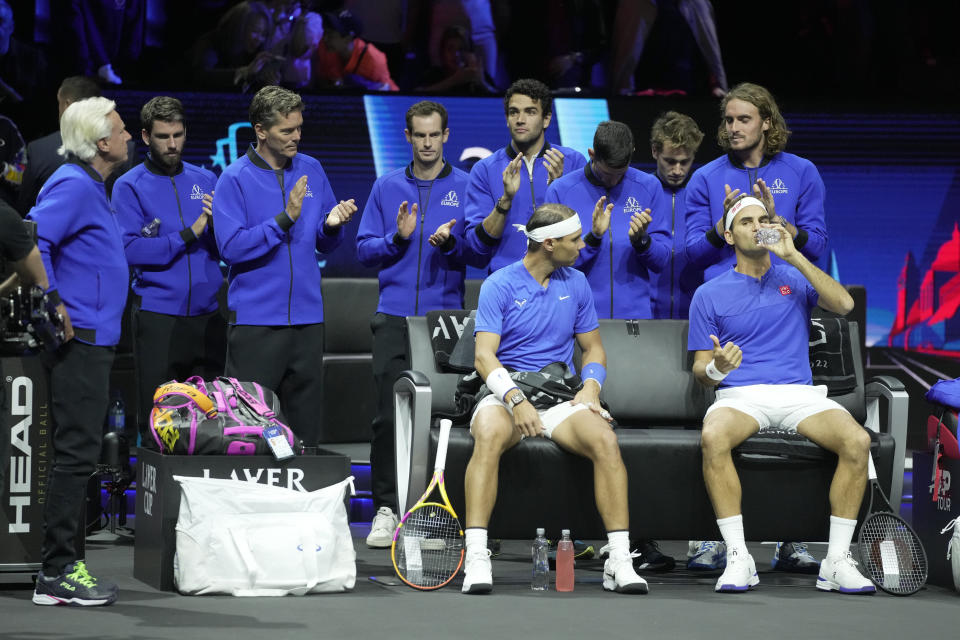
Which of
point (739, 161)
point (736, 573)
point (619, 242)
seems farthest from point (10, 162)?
point (736, 573)

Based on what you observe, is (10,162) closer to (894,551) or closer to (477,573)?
(477,573)

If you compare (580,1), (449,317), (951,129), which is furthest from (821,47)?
(449,317)

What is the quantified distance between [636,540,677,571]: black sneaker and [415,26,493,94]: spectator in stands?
398 centimetres

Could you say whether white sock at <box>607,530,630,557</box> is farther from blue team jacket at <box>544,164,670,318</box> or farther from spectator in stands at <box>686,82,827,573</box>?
blue team jacket at <box>544,164,670,318</box>

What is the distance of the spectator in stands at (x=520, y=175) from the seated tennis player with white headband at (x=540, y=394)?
60 centimetres

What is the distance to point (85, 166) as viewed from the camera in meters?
4.71

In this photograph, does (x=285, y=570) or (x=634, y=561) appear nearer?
(x=285, y=570)

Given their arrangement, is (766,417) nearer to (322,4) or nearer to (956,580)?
(956,580)

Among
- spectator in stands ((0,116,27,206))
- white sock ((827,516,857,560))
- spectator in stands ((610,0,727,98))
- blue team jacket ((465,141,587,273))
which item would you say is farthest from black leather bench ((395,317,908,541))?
spectator in stands ((610,0,727,98))

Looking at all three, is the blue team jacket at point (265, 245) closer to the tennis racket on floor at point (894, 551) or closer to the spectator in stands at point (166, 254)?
the spectator in stands at point (166, 254)

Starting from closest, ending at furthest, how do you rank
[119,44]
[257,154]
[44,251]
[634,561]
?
[44,251] → [634,561] → [257,154] → [119,44]

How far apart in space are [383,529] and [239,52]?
12.4 ft

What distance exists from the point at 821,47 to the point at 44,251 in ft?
19.8

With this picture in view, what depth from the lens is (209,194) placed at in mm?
6230
